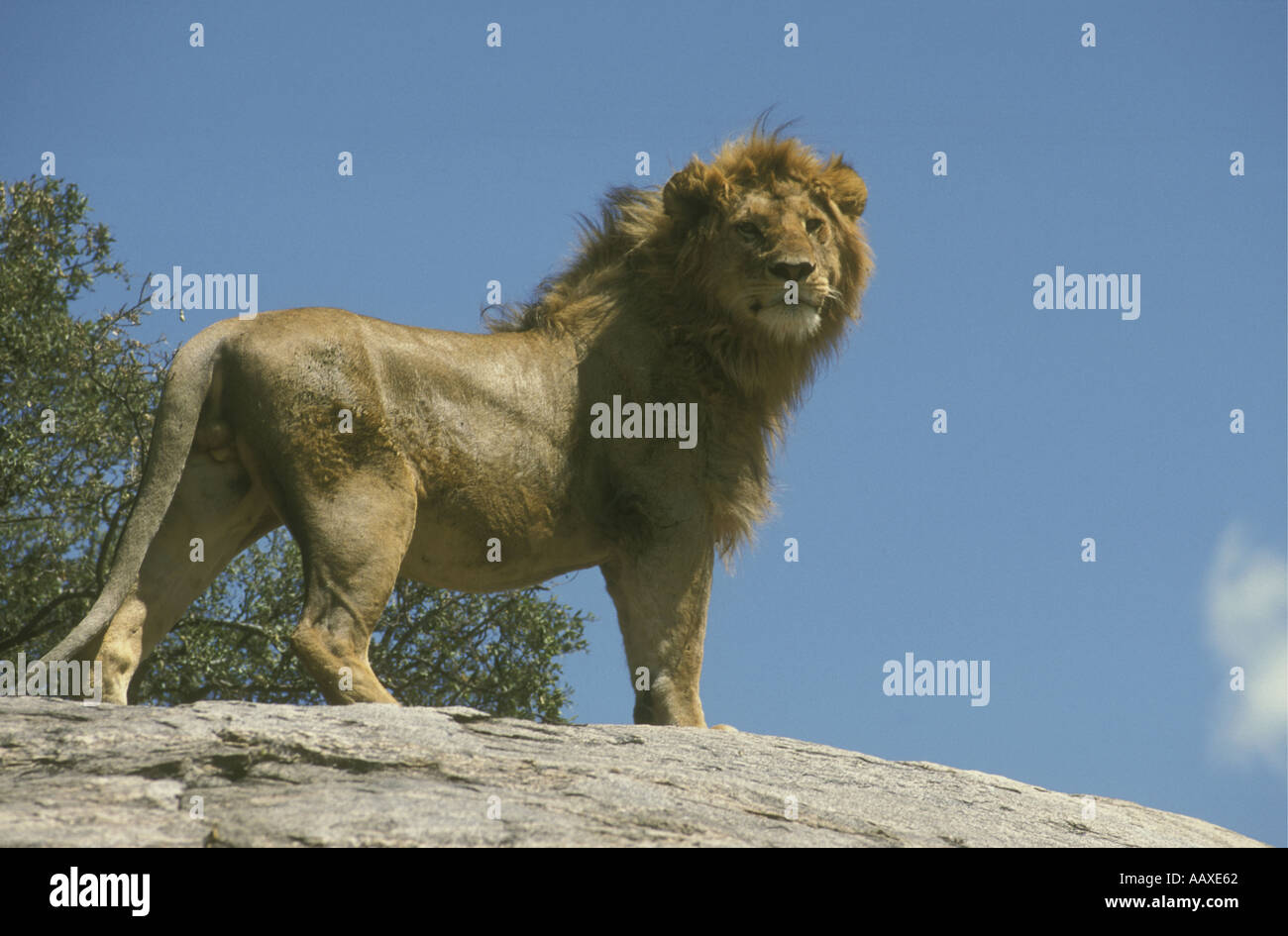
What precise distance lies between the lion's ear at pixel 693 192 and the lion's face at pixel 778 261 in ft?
0.60

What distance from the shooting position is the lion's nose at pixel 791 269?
31.9 ft

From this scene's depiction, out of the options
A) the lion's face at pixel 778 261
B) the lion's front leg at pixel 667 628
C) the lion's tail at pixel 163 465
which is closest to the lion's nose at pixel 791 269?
the lion's face at pixel 778 261

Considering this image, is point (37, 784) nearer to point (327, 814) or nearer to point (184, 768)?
point (184, 768)

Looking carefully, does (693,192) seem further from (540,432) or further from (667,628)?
Result: (667,628)

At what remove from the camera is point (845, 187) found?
34.6 ft

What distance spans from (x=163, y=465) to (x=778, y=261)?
3.61 metres

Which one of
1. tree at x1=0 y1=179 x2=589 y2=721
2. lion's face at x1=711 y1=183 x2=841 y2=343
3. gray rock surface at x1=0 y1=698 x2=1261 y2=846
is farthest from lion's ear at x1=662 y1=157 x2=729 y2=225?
tree at x1=0 y1=179 x2=589 y2=721

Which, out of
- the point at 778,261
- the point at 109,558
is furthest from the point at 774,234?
the point at 109,558

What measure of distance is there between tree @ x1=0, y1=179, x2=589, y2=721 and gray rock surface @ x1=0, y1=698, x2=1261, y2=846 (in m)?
7.84

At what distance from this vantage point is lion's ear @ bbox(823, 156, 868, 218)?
1049 cm
